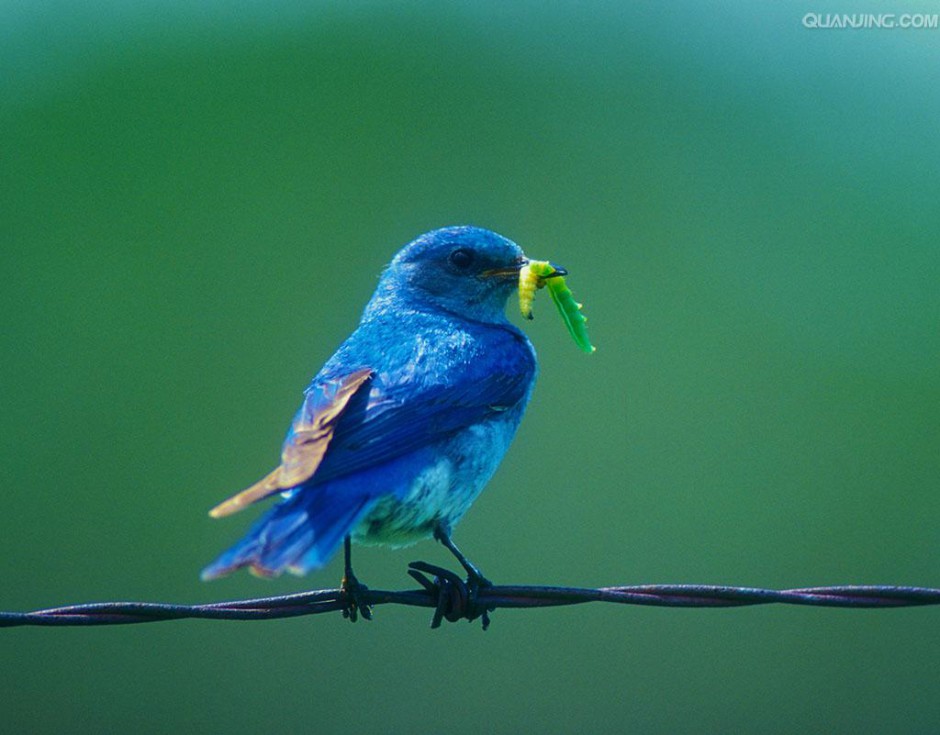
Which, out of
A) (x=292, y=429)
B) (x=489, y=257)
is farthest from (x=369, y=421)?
(x=489, y=257)

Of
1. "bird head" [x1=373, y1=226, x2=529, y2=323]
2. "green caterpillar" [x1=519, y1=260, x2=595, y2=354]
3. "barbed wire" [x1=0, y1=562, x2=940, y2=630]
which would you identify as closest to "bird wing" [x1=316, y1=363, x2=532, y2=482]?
"green caterpillar" [x1=519, y1=260, x2=595, y2=354]

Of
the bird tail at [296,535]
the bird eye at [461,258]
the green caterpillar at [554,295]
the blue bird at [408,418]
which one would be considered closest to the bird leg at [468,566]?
the blue bird at [408,418]

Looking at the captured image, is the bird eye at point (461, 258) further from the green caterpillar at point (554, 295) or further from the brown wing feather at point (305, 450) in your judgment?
the brown wing feather at point (305, 450)

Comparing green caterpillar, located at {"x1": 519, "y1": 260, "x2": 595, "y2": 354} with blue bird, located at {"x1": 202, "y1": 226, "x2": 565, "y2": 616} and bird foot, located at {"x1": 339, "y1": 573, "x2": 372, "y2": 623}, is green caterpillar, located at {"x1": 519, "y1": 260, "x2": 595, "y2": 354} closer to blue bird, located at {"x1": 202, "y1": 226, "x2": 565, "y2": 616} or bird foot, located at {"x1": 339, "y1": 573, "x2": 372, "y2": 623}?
blue bird, located at {"x1": 202, "y1": 226, "x2": 565, "y2": 616}

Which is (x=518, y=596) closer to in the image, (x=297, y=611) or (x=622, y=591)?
(x=622, y=591)

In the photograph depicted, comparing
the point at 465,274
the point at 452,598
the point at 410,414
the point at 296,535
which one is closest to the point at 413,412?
the point at 410,414

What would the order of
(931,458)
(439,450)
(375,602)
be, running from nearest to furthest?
(375,602), (439,450), (931,458)
